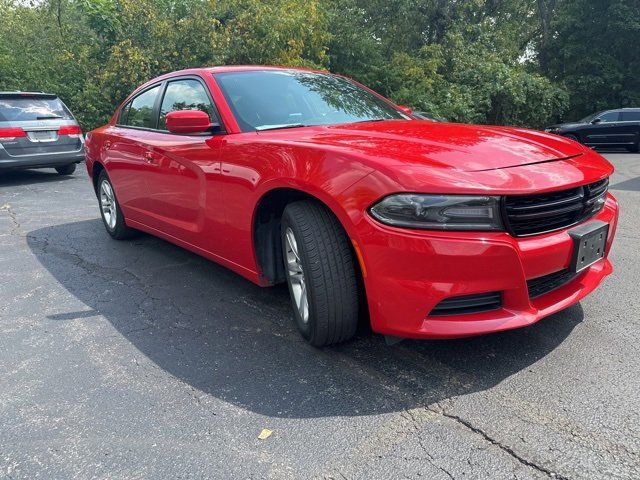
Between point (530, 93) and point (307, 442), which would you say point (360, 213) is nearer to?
point (307, 442)

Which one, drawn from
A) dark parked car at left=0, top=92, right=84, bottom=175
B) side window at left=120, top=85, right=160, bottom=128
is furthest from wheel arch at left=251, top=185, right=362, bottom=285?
dark parked car at left=0, top=92, right=84, bottom=175

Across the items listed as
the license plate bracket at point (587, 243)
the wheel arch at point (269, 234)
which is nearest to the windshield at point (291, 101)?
the wheel arch at point (269, 234)

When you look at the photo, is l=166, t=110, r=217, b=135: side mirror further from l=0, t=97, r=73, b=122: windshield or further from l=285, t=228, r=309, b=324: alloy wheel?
l=0, t=97, r=73, b=122: windshield

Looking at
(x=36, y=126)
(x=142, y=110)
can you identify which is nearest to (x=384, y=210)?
(x=142, y=110)

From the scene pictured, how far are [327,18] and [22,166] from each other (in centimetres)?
1144

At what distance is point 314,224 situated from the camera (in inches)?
104

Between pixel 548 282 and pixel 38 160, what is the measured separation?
9008mm

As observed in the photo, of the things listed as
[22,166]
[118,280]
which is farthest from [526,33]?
[118,280]

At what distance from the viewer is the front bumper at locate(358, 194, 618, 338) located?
87.5 inches

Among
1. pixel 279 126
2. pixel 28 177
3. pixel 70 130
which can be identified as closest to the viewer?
pixel 279 126

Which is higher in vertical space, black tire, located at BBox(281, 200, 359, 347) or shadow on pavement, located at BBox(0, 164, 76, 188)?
black tire, located at BBox(281, 200, 359, 347)

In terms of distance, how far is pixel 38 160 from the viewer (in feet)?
29.9

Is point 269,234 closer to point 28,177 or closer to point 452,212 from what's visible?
point 452,212

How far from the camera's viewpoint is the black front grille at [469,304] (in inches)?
91.6
